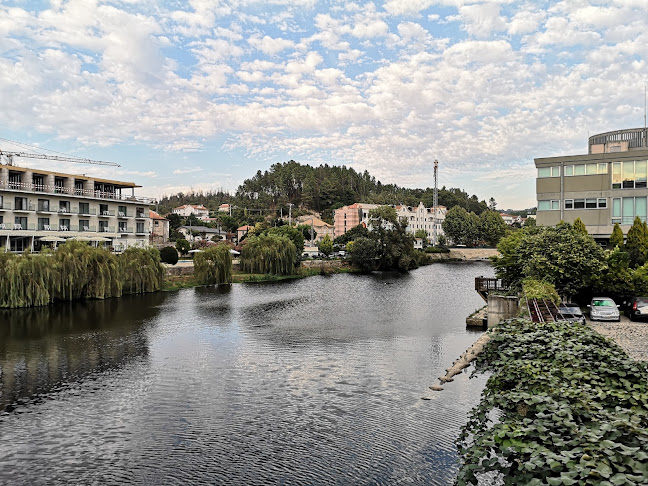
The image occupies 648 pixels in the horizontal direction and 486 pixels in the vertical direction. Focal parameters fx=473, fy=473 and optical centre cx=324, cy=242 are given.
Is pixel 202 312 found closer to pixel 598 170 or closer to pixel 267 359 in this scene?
pixel 267 359

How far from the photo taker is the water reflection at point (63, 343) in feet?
60.7

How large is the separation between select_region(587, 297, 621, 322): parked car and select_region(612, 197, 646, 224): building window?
1435cm

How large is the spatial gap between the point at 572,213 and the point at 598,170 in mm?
3604

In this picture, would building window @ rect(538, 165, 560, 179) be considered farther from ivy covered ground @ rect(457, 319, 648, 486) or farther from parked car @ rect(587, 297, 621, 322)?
ivy covered ground @ rect(457, 319, 648, 486)

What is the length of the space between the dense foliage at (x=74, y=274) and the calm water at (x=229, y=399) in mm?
3009

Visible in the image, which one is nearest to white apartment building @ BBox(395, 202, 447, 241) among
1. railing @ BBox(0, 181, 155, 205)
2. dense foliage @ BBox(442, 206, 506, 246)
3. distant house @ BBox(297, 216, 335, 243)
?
dense foliage @ BBox(442, 206, 506, 246)

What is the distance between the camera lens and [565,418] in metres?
6.29

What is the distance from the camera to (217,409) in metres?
15.4

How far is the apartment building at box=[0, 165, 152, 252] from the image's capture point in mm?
49156

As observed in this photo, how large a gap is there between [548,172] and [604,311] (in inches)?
673

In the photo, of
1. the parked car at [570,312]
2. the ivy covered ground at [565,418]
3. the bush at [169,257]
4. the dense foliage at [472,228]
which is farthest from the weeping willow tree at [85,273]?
the dense foliage at [472,228]

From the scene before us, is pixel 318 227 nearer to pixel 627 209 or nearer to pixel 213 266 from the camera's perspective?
pixel 213 266

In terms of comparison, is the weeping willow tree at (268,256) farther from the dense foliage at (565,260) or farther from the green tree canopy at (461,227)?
the green tree canopy at (461,227)

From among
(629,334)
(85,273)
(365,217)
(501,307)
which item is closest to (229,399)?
(501,307)
